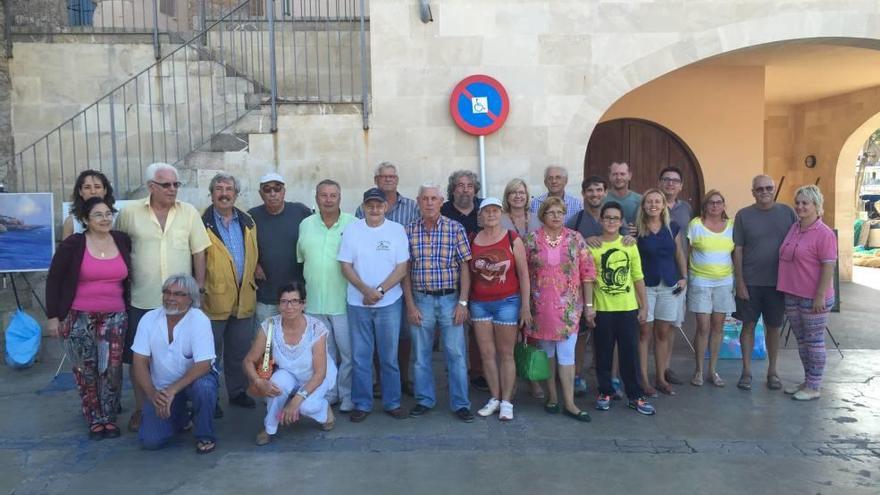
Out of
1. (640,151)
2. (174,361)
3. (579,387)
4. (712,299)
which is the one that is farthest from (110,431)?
(640,151)

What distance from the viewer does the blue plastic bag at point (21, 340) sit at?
6.09 m

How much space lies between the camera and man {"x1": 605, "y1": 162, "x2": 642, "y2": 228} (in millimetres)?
5500

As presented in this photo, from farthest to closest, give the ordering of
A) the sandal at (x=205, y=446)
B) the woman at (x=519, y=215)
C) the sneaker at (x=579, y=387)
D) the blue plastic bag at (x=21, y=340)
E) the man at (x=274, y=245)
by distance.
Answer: the blue plastic bag at (x=21, y=340)
the sneaker at (x=579, y=387)
the woman at (x=519, y=215)
the man at (x=274, y=245)
the sandal at (x=205, y=446)

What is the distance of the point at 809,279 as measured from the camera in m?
5.04

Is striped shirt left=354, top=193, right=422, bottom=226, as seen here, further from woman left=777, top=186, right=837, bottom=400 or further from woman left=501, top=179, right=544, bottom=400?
woman left=777, top=186, right=837, bottom=400

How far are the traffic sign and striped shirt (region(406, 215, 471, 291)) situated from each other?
88.4 inches

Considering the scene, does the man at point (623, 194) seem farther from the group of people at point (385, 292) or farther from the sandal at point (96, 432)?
the sandal at point (96, 432)

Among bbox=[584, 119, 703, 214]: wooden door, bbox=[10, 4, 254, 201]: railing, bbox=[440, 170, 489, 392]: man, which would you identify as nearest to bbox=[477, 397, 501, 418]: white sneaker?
bbox=[440, 170, 489, 392]: man

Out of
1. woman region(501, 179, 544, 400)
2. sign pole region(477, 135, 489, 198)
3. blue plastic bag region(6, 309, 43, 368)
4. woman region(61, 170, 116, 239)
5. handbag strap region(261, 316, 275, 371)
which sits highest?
sign pole region(477, 135, 489, 198)

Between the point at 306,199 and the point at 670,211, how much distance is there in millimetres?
3444

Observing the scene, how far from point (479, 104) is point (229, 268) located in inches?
121

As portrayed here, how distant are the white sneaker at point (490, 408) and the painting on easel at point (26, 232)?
4393mm

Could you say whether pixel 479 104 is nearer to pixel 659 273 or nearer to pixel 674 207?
pixel 674 207

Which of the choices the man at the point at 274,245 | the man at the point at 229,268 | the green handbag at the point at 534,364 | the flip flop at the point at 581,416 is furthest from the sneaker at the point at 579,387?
the man at the point at 229,268
